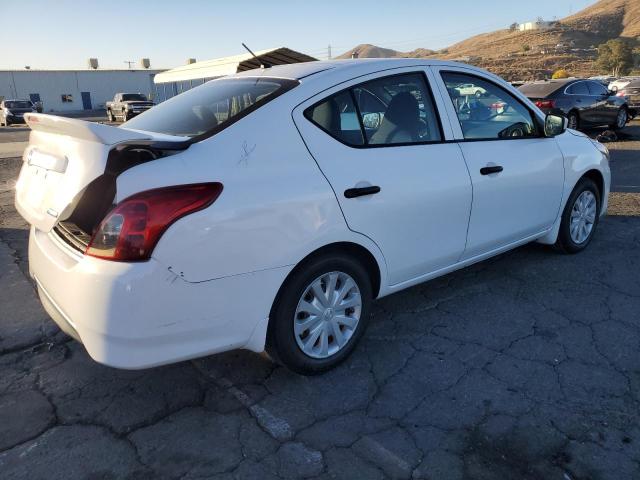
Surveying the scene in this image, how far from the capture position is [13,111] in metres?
33.8

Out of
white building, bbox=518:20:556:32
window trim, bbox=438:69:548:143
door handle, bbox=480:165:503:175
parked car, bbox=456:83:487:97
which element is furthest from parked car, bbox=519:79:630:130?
white building, bbox=518:20:556:32

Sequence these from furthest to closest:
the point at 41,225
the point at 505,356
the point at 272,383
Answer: the point at 505,356
the point at 272,383
the point at 41,225

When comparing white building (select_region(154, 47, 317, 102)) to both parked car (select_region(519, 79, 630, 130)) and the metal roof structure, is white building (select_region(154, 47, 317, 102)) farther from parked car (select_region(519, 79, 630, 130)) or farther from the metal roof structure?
parked car (select_region(519, 79, 630, 130))

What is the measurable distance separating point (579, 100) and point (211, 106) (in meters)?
12.9

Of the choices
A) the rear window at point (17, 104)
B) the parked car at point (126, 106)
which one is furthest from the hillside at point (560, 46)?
the rear window at point (17, 104)

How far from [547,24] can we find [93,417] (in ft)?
396

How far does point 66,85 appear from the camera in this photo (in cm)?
5881

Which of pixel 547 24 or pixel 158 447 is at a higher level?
pixel 547 24

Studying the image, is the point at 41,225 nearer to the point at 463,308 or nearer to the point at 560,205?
the point at 463,308

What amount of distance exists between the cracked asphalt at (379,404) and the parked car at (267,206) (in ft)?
1.11

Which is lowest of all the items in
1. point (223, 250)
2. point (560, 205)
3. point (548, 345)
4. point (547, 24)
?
point (548, 345)

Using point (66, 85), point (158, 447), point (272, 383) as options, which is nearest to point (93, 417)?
point (158, 447)

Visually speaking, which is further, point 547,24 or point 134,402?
point 547,24

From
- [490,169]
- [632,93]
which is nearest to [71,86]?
[632,93]
